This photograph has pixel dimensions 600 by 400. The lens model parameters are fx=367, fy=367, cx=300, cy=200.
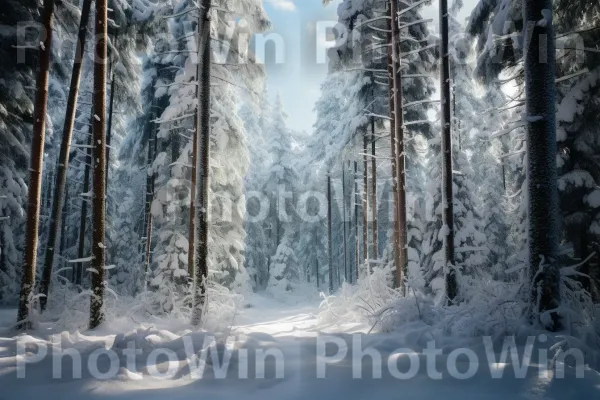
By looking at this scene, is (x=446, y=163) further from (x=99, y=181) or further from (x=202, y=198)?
(x=99, y=181)

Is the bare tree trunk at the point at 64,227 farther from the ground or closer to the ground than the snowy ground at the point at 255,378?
farther from the ground

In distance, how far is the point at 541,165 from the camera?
5.41 metres

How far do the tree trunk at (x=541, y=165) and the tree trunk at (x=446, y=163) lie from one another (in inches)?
128

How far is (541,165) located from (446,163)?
364cm

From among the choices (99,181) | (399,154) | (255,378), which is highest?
(399,154)

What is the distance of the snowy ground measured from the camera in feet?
11.8

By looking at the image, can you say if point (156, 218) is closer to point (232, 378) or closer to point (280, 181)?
point (232, 378)

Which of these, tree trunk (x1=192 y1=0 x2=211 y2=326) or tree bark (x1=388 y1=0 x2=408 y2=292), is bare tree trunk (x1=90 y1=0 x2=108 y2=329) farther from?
tree bark (x1=388 y1=0 x2=408 y2=292)

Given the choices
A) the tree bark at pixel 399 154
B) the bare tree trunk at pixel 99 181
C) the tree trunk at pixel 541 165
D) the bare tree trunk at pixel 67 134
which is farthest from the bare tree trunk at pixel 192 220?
the tree trunk at pixel 541 165

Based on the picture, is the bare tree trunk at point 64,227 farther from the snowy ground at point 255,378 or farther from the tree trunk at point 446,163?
the tree trunk at point 446,163

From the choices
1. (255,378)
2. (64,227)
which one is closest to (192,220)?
(255,378)

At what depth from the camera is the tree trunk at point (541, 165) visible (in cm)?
519

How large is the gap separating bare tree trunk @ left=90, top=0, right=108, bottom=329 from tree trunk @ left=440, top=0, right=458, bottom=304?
791cm

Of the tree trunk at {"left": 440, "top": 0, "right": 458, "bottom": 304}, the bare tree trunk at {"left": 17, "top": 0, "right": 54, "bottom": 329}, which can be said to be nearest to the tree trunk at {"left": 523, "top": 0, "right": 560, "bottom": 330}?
the tree trunk at {"left": 440, "top": 0, "right": 458, "bottom": 304}
